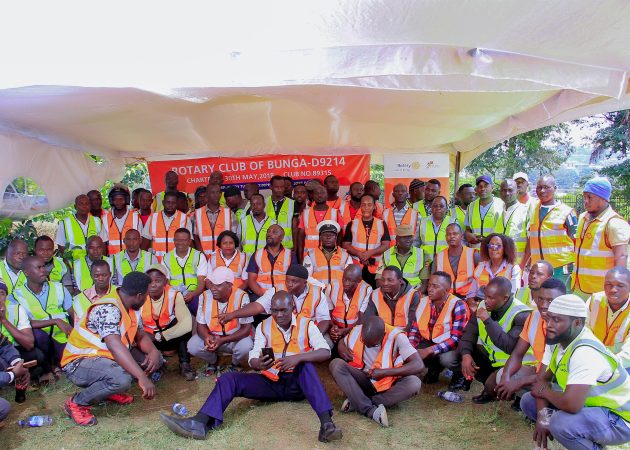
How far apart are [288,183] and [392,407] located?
12.4 feet

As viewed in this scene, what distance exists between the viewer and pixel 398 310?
188 inches

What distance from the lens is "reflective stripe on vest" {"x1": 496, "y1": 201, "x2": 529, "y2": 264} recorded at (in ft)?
20.2

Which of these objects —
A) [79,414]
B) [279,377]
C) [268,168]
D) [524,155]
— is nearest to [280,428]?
[279,377]

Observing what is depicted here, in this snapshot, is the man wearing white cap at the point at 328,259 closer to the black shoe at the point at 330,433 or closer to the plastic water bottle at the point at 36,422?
the black shoe at the point at 330,433

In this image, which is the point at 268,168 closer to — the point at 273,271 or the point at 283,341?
the point at 273,271

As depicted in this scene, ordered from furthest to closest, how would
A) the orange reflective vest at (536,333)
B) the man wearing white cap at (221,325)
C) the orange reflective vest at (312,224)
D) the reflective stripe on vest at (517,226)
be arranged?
1. the orange reflective vest at (312,224)
2. the reflective stripe on vest at (517,226)
3. the man wearing white cap at (221,325)
4. the orange reflective vest at (536,333)

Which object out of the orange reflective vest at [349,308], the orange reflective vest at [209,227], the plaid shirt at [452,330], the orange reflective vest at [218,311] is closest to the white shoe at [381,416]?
the plaid shirt at [452,330]

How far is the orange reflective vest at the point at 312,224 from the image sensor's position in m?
6.32

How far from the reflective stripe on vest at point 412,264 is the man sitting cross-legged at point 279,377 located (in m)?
1.63

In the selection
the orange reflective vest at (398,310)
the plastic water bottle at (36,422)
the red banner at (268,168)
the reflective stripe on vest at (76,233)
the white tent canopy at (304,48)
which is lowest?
the plastic water bottle at (36,422)

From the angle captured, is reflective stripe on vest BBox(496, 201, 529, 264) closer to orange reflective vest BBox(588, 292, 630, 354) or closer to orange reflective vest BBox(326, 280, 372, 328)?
orange reflective vest BBox(326, 280, 372, 328)

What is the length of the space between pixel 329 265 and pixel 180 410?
212 centimetres

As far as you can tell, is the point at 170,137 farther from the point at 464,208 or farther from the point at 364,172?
the point at 464,208

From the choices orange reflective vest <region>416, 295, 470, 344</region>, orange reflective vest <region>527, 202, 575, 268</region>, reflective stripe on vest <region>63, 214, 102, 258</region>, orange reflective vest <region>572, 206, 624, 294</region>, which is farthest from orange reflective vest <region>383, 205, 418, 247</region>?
reflective stripe on vest <region>63, 214, 102, 258</region>
